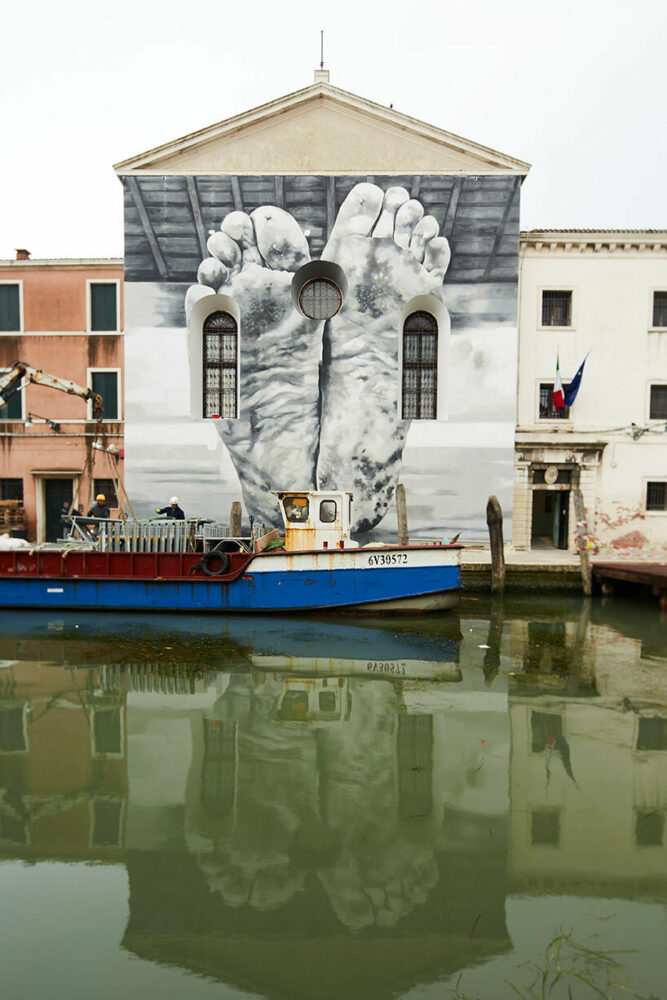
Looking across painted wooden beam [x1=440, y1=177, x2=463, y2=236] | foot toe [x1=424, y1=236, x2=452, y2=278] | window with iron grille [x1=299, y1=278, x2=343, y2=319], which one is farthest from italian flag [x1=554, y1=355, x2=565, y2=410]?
window with iron grille [x1=299, y1=278, x2=343, y2=319]

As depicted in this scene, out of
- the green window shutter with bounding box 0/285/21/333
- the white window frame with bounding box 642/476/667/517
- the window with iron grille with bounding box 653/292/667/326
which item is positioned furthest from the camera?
the green window shutter with bounding box 0/285/21/333

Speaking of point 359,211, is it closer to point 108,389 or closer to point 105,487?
point 108,389

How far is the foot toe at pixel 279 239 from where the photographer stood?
57.8ft

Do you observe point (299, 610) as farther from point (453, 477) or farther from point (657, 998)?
point (657, 998)

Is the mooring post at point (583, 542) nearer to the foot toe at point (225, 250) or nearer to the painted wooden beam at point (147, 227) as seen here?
the foot toe at point (225, 250)

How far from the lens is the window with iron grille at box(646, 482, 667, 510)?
1847 centimetres

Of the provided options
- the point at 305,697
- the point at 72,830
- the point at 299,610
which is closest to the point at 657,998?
the point at 72,830

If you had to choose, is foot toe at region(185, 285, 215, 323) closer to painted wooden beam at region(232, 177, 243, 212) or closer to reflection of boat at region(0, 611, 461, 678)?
painted wooden beam at region(232, 177, 243, 212)

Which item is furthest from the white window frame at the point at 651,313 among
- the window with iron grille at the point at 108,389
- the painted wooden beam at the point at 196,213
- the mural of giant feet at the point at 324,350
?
the window with iron grille at the point at 108,389

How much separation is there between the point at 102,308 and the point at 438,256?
10396 millimetres

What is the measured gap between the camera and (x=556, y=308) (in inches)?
730

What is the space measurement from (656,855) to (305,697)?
14.8 ft

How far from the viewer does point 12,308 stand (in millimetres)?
18766

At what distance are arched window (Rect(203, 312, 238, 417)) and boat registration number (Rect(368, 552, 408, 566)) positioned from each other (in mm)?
8615
